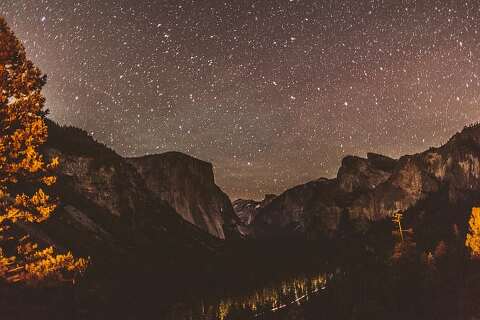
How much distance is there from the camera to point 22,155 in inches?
515

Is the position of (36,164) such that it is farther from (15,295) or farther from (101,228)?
(101,228)

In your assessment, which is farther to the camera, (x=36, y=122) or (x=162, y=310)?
(x=162, y=310)

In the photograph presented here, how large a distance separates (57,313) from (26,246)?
3409 inches

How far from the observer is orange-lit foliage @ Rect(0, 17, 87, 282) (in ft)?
40.6

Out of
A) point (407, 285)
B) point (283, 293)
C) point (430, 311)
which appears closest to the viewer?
point (430, 311)

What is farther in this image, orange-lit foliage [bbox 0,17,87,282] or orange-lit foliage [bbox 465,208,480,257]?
orange-lit foliage [bbox 465,208,480,257]

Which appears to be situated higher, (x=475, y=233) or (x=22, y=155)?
(x=22, y=155)

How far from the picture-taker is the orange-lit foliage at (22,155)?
12375 mm

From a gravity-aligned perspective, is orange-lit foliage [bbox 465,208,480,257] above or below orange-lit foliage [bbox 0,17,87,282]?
below

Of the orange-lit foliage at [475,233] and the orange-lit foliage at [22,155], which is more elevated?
the orange-lit foliage at [22,155]

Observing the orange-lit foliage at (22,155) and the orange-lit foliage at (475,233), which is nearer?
the orange-lit foliage at (22,155)

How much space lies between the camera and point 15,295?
75188 mm

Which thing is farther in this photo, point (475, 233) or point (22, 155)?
point (475, 233)

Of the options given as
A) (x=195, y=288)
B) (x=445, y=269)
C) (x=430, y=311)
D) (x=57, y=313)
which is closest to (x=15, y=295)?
(x=57, y=313)
